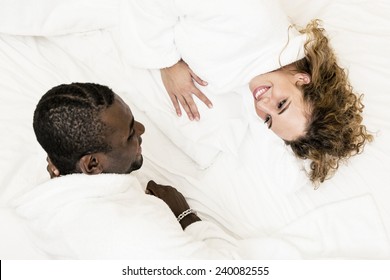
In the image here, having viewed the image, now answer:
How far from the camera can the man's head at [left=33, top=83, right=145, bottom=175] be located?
109cm

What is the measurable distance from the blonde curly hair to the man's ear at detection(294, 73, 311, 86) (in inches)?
0.4

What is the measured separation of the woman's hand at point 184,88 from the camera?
59.9 inches

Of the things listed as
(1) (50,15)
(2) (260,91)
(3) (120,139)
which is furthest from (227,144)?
(1) (50,15)

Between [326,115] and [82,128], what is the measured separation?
2.14ft

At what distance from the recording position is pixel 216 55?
1421 mm

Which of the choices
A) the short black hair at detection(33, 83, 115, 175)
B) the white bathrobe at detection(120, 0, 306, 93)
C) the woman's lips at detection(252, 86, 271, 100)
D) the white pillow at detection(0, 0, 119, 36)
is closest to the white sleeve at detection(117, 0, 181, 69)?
the white bathrobe at detection(120, 0, 306, 93)

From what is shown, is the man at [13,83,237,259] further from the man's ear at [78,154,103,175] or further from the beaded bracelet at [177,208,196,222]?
the beaded bracelet at [177,208,196,222]

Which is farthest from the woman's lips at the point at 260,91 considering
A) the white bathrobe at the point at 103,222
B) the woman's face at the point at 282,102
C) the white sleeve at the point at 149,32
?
the white bathrobe at the point at 103,222

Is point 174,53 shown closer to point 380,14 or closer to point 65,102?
point 65,102

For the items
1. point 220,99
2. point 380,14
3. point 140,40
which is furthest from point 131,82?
point 380,14

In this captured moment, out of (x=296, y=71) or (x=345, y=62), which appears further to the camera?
(x=345, y=62)

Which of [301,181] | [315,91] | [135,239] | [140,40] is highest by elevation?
[140,40]

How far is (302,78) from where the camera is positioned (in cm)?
139

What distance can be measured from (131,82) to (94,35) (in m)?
0.20
